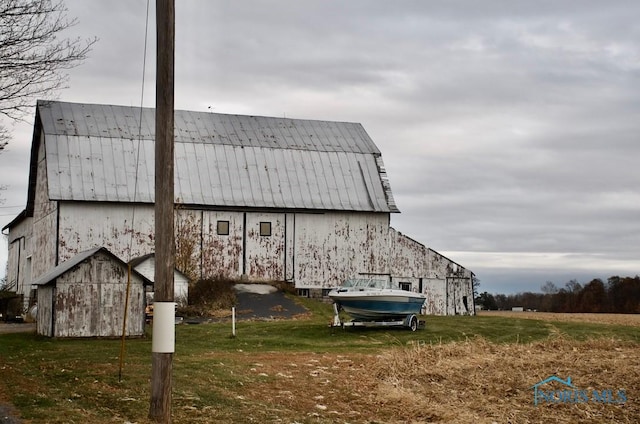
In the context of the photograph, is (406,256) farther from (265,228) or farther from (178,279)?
(178,279)

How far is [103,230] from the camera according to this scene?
40125 millimetres

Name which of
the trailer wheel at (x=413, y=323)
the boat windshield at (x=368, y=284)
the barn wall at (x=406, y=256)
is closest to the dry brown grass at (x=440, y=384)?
the trailer wheel at (x=413, y=323)

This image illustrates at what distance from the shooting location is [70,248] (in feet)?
130

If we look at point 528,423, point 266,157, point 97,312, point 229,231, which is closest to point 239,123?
point 266,157

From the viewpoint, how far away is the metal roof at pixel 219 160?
41094 millimetres

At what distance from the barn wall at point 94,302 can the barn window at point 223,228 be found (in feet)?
55.5

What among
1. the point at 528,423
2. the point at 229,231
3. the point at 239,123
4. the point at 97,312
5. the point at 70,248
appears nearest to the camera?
the point at 528,423

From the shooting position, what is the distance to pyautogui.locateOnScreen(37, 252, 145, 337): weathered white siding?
24984 millimetres

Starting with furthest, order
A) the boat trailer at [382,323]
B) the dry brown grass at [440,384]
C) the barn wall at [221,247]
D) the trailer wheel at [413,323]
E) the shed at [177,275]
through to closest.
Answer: the barn wall at [221,247]
the shed at [177,275]
the trailer wheel at [413,323]
the boat trailer at [382,323]
the dry brown grass at [440,384]

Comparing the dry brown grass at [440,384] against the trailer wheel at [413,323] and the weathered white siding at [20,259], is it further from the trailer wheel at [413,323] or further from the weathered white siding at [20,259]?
the weathered white siding at [20,259]

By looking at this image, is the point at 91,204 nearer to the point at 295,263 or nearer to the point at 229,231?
the point at 229,231

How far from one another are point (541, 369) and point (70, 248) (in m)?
26.2

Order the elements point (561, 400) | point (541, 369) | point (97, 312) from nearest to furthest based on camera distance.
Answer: point (561, 400), point (541, 369), point (97, 312)

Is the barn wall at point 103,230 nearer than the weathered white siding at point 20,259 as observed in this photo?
Yes
